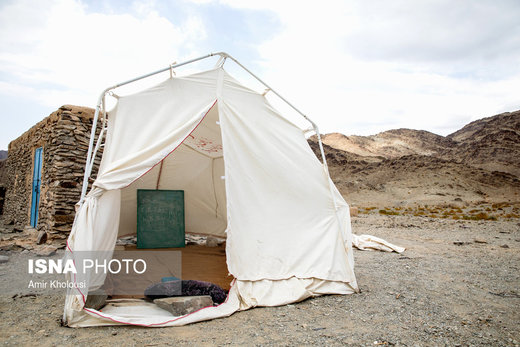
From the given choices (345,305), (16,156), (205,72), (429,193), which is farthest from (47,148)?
(429,193)

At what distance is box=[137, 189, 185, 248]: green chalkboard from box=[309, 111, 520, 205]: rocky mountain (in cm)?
1832

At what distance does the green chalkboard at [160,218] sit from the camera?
259 inches

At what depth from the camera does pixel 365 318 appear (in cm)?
320

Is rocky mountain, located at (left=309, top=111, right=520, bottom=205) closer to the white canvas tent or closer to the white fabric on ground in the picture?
the white fabric on ground

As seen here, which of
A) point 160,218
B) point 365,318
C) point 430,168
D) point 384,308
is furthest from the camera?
point 430,168

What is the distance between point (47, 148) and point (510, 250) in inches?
381

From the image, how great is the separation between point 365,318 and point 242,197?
1.75m

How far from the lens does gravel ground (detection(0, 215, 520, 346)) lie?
2701mm

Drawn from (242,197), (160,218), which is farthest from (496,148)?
(242,197)

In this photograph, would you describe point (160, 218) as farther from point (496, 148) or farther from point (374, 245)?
point (496, 148)

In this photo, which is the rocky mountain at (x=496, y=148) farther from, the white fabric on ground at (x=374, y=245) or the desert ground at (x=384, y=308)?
the white fabric on ground at (x=374, y=245)

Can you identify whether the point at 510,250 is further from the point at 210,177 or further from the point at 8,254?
the point at 8,254

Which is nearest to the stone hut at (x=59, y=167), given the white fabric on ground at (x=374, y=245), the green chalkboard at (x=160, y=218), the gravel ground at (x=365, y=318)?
the green chalkboard at (x=160, y=218)

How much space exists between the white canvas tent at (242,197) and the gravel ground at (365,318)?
7.8 inches
